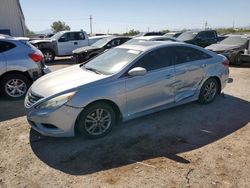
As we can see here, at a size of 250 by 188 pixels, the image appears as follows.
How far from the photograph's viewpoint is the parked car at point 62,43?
14887 millimetres

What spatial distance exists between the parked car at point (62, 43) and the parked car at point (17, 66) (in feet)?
25.7

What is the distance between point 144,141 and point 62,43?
11.9 meters

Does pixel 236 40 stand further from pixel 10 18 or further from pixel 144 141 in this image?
pixel 10 18

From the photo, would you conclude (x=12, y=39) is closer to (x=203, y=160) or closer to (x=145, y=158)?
(x=145, y=158)

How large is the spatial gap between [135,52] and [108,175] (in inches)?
99.6

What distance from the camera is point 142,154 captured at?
13.5ft

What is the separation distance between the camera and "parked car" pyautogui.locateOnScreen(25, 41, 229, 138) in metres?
4.30

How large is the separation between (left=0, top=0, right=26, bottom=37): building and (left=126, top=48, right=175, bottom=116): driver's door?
51.4ft

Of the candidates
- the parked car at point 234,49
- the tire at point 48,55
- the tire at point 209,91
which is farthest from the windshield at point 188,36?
the tire at point 209,91

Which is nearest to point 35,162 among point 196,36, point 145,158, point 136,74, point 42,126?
point 42,126

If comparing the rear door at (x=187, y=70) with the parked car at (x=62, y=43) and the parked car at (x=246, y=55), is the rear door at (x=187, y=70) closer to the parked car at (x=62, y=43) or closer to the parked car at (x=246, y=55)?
the parked car at (x=246, y=55)

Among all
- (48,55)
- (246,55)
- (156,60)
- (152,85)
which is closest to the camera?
(152,85)

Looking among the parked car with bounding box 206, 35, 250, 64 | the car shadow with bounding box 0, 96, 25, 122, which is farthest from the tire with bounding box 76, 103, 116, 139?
the parked car with bounding box 206, 35, 250, 64

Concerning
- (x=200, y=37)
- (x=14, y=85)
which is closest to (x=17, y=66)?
(x=14, y=85)
